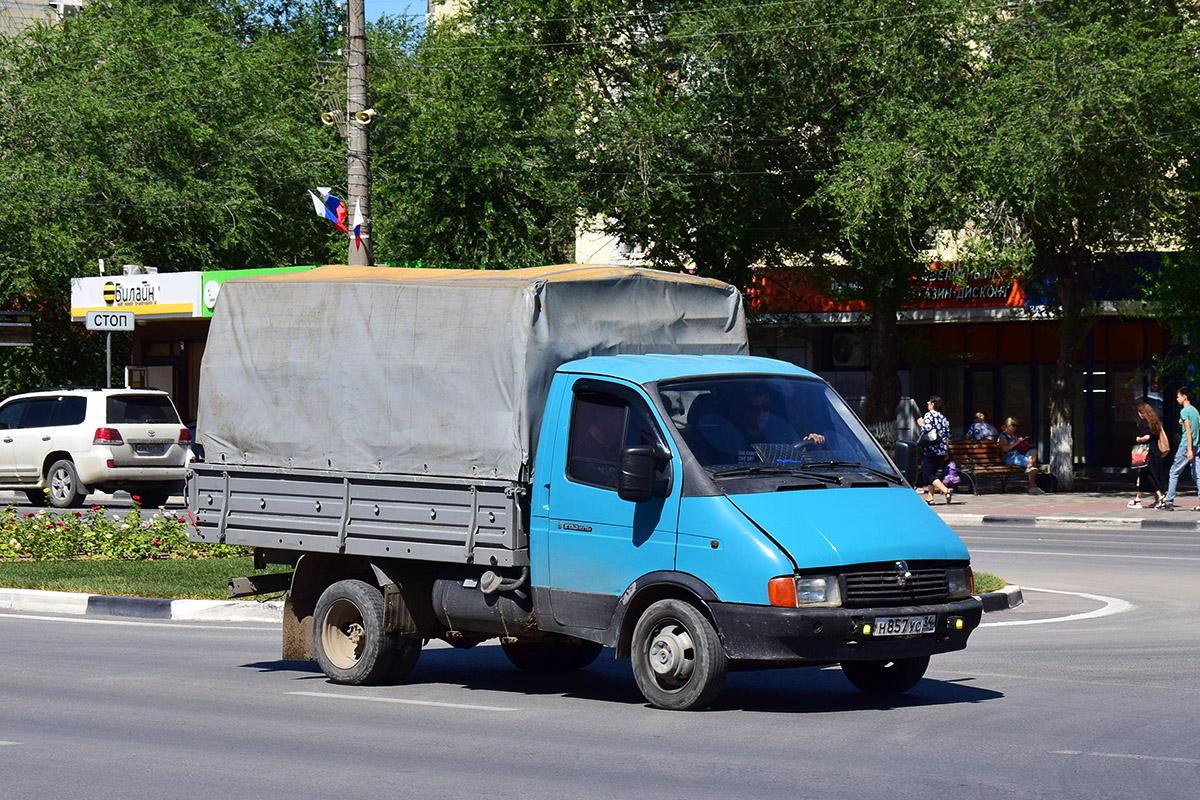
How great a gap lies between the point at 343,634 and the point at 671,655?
8.72 feet

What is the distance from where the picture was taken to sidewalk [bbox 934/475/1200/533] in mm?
24719

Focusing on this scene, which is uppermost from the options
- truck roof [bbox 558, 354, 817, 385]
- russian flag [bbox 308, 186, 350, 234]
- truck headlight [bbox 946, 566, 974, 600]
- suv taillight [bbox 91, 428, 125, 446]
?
russian flag [bbox 308, 186, 350, 234]

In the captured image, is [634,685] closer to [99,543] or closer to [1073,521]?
[99,543]

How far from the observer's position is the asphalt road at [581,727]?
7.27 metres

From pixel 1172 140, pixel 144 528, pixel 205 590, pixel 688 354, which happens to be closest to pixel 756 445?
pixel 688 354

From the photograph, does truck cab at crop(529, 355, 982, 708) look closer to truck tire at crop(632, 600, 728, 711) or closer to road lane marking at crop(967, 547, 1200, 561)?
truck tire at crop(632, 600, 728, 711)

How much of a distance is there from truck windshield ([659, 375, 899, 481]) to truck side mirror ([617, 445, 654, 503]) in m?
0.33

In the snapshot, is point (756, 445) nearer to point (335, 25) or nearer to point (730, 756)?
point (730, 756)

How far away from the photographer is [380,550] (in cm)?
1014

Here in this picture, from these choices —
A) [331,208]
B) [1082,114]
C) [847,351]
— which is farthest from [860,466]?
[847,351]

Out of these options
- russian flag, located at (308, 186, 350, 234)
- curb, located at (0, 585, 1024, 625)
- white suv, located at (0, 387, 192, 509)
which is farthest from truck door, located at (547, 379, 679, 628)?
white suv, located at (0, 387, 192, 509)

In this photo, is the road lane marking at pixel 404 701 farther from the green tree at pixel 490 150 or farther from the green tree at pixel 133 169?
the green tree at pixel 133 169

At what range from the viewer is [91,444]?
2714 centimetres

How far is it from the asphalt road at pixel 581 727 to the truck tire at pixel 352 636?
154 mm
